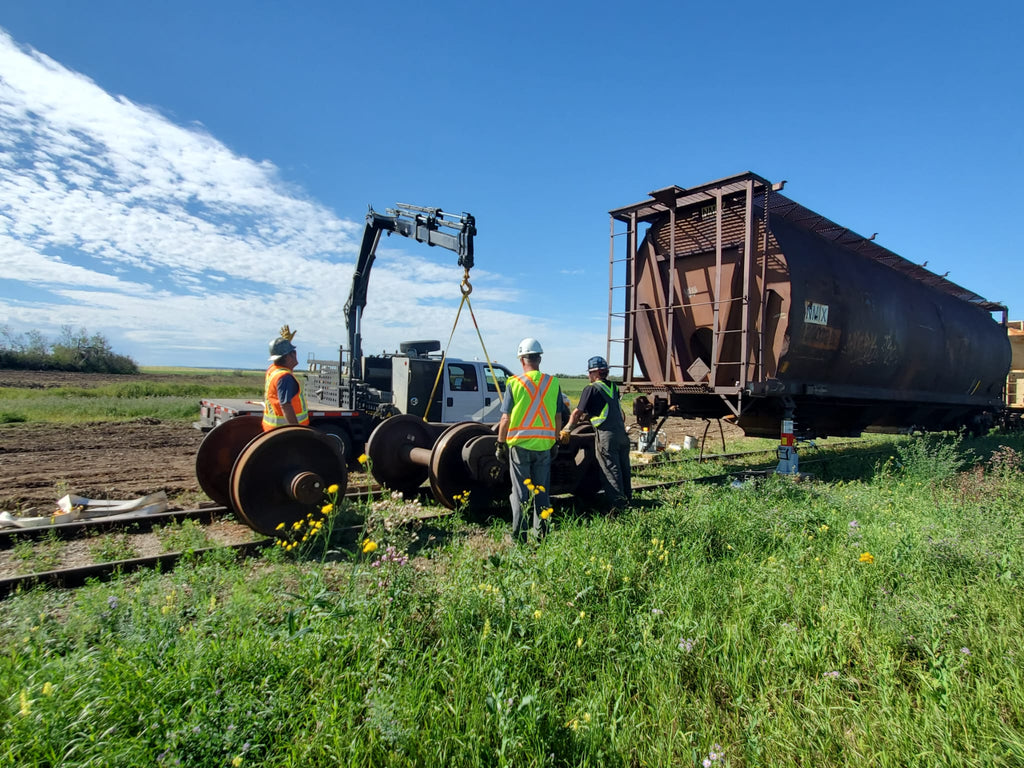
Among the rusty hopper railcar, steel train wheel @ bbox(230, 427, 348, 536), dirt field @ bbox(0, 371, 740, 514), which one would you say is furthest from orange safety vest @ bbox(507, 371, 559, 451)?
dirt field @ bbox(0, 371, 740, 514)

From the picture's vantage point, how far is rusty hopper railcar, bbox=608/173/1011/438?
7.94 meters

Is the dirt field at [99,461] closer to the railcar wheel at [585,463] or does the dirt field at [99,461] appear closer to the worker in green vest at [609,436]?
the railcar wheel at [585,463]

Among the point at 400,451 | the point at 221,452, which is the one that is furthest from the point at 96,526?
the point at 400,451

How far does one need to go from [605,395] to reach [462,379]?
659 cm

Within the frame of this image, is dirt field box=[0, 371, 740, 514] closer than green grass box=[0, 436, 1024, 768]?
No

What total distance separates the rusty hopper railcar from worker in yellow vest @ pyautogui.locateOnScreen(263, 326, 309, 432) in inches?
222

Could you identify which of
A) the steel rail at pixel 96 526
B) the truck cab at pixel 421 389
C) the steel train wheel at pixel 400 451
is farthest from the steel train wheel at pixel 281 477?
the truck cab at pixel 421 389

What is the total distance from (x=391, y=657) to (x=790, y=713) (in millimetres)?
1767

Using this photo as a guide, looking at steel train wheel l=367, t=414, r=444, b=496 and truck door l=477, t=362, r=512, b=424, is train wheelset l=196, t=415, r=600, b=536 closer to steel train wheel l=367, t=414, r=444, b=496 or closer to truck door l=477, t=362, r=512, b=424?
steel train wheel l=367, t=414, r=444, b=496

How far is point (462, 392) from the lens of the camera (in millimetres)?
12133

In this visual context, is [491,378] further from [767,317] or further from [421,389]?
[767,317]

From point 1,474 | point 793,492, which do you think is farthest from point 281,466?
point 1,474

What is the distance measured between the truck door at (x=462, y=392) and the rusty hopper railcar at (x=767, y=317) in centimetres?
394

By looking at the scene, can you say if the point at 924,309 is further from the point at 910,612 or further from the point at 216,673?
the point at 216,673
